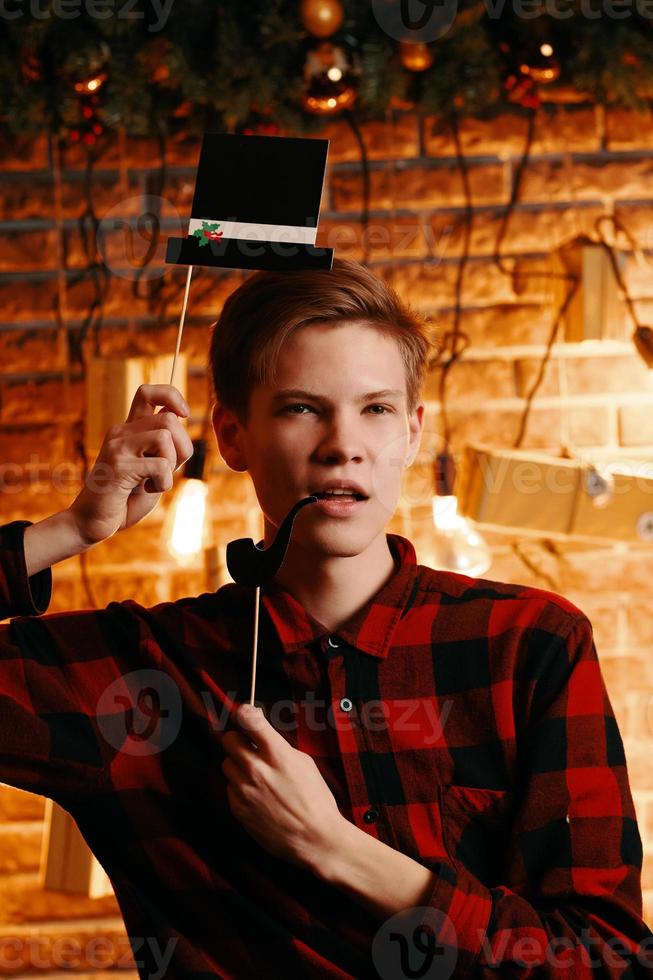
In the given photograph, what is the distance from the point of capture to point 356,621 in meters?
1.16


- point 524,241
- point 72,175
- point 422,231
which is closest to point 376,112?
point 422,231

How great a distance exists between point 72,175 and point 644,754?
1.39 metres

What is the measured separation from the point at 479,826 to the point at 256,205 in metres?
0.65

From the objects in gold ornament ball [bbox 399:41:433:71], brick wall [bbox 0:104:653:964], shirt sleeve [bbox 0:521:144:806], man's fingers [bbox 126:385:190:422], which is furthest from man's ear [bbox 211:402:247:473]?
gold ornament ball [bbox 399:41:433:71]

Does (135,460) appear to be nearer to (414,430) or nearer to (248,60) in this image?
(414,430)

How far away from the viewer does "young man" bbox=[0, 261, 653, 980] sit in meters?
1.03

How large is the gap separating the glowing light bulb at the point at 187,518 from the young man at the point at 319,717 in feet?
1.53

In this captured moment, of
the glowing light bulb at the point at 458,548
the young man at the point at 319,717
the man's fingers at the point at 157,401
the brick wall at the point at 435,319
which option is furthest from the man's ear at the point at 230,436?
the brick wall at the point at 435,319

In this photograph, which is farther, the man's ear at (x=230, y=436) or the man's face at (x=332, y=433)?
the man's ear at (x=230, y=436)

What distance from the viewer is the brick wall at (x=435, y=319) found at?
1898 millimetres

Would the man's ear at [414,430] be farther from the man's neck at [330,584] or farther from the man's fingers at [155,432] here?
the man's fingers at [155,432]

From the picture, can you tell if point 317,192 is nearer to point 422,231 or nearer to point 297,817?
point 297,817

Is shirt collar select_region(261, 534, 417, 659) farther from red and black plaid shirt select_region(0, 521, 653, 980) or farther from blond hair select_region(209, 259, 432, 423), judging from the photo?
blond hair select_region(209, 259, 432, 423)

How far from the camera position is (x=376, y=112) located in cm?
189
